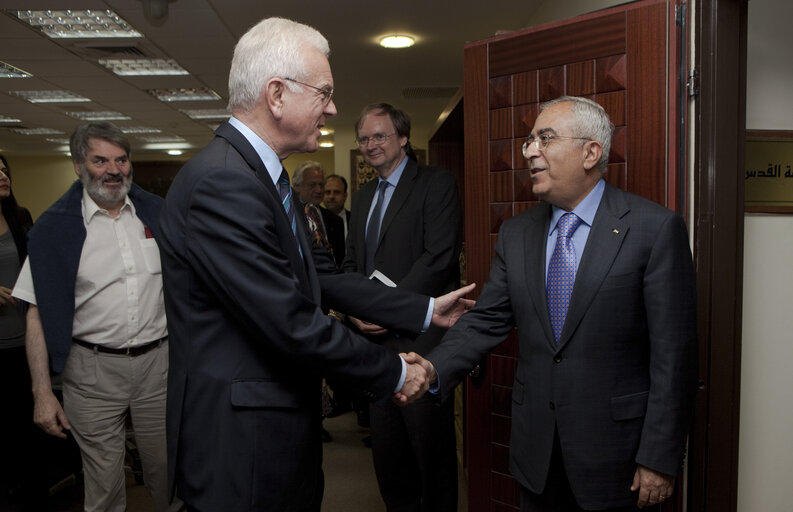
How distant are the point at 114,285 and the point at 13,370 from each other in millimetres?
1321

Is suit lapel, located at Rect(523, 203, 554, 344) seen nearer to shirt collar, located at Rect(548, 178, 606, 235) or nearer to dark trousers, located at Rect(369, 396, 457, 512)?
shirt collar, located at Rect(548, 178, 606, 235)

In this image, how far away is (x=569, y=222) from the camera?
1.79 meters

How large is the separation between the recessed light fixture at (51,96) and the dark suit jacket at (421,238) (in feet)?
21.4

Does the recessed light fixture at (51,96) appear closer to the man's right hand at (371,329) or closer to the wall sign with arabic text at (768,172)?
the man's right hand at (371,329)

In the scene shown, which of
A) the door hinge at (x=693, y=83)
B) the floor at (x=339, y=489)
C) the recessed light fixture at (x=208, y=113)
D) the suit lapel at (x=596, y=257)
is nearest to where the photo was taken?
the suit lapel at (x=596, y=257)

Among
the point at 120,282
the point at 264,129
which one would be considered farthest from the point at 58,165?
the point at 264,129

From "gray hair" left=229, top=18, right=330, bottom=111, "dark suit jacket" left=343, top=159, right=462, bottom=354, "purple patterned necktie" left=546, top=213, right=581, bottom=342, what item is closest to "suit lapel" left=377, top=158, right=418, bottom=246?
"dark suit jacket" left=343, top=159, right=462, bottom=354

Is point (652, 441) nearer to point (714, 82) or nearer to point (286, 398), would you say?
point (286, 398)

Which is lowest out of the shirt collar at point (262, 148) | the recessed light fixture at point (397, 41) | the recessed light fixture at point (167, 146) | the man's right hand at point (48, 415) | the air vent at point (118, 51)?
the man's right hand at point (48, 415)

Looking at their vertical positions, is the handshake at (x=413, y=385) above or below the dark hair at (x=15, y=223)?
below

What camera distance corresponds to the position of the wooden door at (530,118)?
1.92 m

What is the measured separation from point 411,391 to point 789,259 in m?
1.48

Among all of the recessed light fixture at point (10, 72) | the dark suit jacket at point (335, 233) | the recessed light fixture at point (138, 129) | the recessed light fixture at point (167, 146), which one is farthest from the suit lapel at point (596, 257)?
the recessed light fixture at point (167, 146)

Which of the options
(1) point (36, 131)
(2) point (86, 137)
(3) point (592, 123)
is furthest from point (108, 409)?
(1) point (36, 131)
